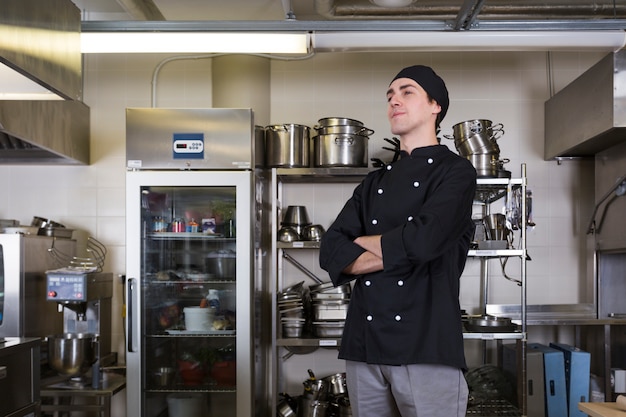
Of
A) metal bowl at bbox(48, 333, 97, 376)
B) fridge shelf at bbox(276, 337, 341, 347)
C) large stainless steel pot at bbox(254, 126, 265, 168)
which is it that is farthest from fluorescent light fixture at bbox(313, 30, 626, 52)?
metal bowl at bbox(48, 333, 97, 376)

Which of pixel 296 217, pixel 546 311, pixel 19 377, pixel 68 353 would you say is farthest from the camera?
pixel 546 311

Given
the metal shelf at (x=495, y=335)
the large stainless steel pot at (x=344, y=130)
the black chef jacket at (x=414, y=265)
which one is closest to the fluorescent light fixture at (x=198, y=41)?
the large stainless steel pot at (x=344, y=130)

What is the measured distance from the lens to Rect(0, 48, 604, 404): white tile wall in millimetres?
4422

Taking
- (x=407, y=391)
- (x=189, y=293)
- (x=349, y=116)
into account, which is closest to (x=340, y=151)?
(x=349, y=116)

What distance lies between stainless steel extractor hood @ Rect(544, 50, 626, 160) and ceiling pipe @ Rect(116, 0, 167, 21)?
263 cm

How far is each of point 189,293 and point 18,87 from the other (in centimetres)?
193

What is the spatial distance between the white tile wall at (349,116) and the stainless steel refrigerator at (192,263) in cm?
69

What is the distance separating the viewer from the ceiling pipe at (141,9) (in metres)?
3.79

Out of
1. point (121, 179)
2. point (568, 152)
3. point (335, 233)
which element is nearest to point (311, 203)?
point (121, 179)

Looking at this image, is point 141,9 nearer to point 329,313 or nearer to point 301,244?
point 301,244

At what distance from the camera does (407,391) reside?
1.77m

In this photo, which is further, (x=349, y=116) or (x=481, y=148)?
(x=349, y=116)

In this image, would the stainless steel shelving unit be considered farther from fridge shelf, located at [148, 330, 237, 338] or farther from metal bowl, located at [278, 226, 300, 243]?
fridge shelf, located at [148, 330, 237, 338]

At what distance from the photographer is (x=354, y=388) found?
185cm
